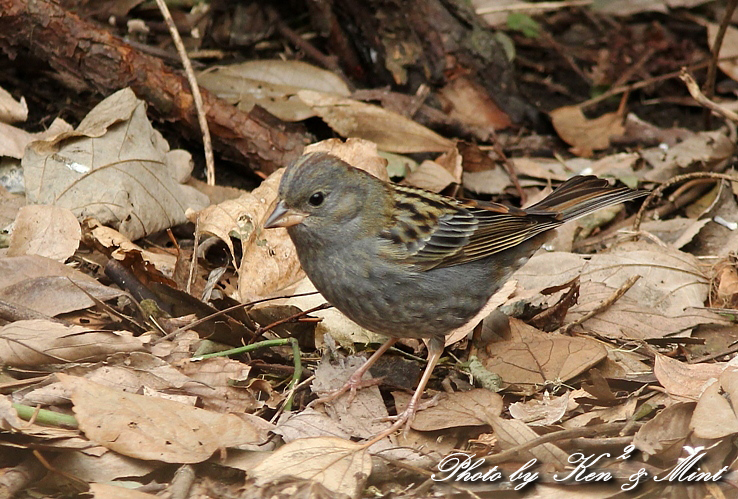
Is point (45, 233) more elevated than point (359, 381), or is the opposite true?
point (45, 233)

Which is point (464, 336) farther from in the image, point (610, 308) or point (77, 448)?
point (77, 448)

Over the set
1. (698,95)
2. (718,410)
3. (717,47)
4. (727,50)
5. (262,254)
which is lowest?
(718,410)

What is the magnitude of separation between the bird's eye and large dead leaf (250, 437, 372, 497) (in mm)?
1226

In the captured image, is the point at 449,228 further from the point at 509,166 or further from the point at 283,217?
the point at 509,166

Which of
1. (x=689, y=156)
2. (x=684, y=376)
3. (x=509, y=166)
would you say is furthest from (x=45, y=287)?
(x=689, y=156)

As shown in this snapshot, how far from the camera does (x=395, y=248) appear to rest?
4477 millimetres

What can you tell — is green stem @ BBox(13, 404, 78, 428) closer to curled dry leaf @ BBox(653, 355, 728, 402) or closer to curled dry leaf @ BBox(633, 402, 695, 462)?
curled dry leaf @ BBox(633, 402, 695, 462)

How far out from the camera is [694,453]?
3.60 meters

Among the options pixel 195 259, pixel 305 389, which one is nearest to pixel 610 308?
pixel 305 389

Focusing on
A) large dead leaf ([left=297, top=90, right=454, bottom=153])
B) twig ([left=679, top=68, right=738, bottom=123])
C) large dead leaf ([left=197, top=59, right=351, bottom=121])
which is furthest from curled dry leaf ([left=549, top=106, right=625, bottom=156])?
large dead leaf ([left=197, top=59, right=351, bottom=121])

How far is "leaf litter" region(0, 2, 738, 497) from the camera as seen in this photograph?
358 centimetres

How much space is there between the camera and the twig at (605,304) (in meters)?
4.95

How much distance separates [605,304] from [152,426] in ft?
8.79

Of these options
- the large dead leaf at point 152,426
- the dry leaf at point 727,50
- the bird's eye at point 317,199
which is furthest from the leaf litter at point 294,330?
the dry leaf at point 727,50
